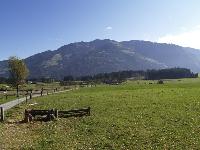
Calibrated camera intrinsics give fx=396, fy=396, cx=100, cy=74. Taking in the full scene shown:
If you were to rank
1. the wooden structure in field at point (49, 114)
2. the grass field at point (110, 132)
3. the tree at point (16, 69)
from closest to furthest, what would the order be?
the grass field at point (110, 132), the wooden structure in field at point (49, 114), the tree at point (16, 69)

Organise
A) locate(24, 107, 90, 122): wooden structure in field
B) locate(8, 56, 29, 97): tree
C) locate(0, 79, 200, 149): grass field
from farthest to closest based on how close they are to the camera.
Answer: locate(8, 56, 29, 97): tree, locate(24, 107, 90, 122): wooden structure in field, locate(0, 79, 200, 149): grass field

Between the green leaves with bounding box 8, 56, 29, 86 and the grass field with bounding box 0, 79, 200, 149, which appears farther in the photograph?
the green leaves with bounding box 8, 56, 29, 86

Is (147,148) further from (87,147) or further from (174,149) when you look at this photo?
(87,147)

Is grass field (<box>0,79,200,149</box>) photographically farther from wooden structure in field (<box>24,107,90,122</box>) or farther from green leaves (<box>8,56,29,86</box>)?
green leaves (<box>8,56,29,86</box>)

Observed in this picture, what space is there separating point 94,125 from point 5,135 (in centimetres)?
856

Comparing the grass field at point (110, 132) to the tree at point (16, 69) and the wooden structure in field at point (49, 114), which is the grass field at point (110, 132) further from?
the tree at point (16, 69)

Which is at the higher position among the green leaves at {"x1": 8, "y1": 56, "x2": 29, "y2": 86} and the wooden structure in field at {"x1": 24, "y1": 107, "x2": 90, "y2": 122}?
the green leaves at {"x1": 8, "y1": 56, "x2": 29, "y2": 86}

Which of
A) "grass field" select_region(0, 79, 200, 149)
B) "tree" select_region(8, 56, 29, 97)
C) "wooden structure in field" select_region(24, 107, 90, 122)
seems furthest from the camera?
"tree" select_region(8, 56, 29, 97)

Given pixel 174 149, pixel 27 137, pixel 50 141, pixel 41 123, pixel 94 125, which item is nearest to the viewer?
pixel 174 149

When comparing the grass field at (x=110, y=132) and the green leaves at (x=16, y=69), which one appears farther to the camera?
the green leaves at (x=16, y=69)

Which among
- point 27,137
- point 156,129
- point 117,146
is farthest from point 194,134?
point 27,137

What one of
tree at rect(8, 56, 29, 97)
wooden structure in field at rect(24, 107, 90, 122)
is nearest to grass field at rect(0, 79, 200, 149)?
wooden structure in field at rect(24, 107, 90, 122)

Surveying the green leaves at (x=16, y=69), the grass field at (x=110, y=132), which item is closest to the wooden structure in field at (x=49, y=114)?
the grass field at (x=110, y=132)

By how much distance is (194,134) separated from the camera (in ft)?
102
